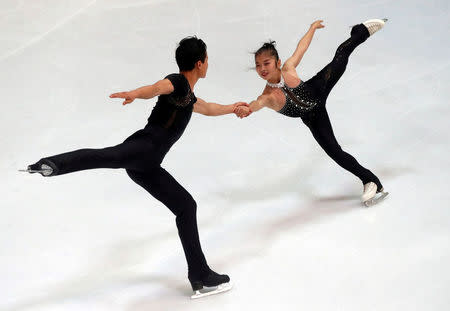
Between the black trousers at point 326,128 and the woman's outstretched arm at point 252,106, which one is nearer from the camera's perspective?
the woman's outstretched arm at point 252,106

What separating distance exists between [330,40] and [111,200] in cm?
392

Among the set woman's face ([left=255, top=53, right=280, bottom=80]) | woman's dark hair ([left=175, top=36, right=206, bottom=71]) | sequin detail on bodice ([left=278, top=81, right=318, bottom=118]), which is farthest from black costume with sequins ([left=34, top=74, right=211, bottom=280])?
sequin detail on bodice ([left=278, top=81, right=318, bottom=118])

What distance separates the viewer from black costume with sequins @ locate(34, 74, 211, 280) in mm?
3480

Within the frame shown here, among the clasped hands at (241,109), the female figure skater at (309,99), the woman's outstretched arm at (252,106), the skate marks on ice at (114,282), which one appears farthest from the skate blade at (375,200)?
the skate marks on ice at (114,282)

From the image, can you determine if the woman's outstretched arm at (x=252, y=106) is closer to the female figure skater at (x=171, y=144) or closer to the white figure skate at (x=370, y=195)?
the female figure skater at (x=171, y=144)

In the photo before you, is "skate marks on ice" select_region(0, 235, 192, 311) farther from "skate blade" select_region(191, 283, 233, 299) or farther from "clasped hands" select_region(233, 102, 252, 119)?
"clasped hands" select_region(233, 102, 252, 119)

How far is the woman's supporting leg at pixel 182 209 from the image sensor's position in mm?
3641

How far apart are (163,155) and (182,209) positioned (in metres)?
0.32

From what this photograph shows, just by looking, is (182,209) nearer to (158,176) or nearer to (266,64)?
(158,176)

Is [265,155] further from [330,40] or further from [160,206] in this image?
[330,40]

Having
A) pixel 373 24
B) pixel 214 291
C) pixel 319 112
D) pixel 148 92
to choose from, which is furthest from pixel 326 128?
pixel 148 92

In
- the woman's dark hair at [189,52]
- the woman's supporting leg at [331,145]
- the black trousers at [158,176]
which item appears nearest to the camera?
the black trousers at [158,176]

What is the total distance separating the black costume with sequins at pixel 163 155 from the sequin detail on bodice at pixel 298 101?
1021 millimetres

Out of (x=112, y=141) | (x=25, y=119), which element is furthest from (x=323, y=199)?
(x=25, y=119)
